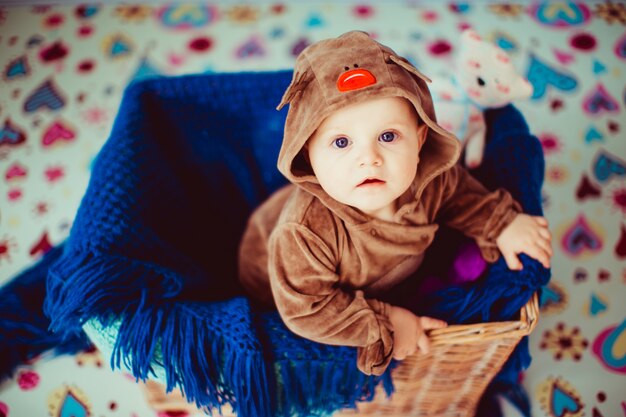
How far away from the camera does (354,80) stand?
2.24 ft

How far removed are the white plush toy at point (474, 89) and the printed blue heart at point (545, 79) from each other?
0.54 meters

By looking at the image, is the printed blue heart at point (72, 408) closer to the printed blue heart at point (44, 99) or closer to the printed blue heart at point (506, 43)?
the printed blue heart at point (44, 99)

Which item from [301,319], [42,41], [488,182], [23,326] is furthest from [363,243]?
[42,41]

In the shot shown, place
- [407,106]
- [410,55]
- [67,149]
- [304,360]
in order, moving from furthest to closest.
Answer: [410,55] < [67,149] < [304,360] < [407,106]

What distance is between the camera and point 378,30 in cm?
171

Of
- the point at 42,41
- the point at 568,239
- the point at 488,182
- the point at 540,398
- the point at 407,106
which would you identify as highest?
the point at 407,106

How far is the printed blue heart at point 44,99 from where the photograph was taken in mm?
1585

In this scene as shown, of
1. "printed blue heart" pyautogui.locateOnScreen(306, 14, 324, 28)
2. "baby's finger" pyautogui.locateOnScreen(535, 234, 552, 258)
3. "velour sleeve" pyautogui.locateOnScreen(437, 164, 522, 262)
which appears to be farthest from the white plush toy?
"printed blue heart" pyautogui.locateOnScreen(306, 14, 324, 28)

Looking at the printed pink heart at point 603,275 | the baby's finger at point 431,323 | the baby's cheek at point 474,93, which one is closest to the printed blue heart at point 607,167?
the printed pink heart at point 603,275

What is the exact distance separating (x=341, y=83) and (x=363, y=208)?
19 centimetres

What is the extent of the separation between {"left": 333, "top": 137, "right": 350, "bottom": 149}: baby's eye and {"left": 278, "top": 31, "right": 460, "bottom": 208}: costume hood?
0.12 feet

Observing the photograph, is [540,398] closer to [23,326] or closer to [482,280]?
[482,280]

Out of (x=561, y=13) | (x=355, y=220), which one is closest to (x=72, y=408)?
(x=355, y=220)

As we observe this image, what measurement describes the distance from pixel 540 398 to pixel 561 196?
0.53 m
